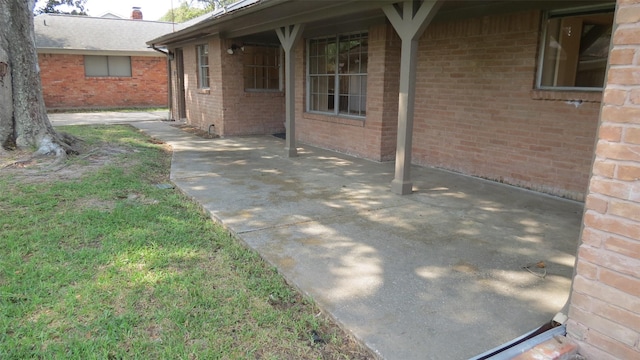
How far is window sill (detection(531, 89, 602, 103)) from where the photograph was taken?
4.99 m

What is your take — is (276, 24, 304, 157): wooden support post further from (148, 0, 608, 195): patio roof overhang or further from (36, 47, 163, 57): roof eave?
(36, 47, 163, 57): roof eave

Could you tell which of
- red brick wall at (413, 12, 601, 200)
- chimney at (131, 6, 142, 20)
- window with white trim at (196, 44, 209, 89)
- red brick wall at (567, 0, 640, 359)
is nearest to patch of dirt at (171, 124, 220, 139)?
window with white trim at (196, 44, 209, 89)

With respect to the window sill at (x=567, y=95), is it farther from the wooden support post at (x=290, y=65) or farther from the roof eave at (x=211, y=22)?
the wooden support post at (x=290, y=65)

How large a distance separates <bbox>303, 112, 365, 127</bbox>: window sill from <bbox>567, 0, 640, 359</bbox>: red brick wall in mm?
6168

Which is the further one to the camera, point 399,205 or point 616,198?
point 399,205

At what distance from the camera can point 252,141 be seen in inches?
416

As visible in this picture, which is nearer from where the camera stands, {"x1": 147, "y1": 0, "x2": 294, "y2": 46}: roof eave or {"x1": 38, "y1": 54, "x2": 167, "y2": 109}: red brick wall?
{"x1": 147, "y1": 0, "x2": 294, "y2": 46}: roof eave

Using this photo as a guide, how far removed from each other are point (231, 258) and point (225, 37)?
8350 millimetres

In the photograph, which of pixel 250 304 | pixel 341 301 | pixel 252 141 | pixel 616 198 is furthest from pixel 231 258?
pixel 252 141

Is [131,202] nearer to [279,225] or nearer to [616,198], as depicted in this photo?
[279,225]

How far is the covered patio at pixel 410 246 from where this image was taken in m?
2.67

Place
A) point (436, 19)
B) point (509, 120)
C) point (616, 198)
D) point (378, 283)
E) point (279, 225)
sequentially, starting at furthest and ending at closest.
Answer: point (436, 19), point (509, 120), point (279, 225), point (378, 283), point (616, 198)

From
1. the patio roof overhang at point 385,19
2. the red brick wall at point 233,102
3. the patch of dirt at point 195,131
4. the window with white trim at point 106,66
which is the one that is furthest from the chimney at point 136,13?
the patio roof overhang at point 385,19

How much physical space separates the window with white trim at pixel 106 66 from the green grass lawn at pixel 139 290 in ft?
59.8
